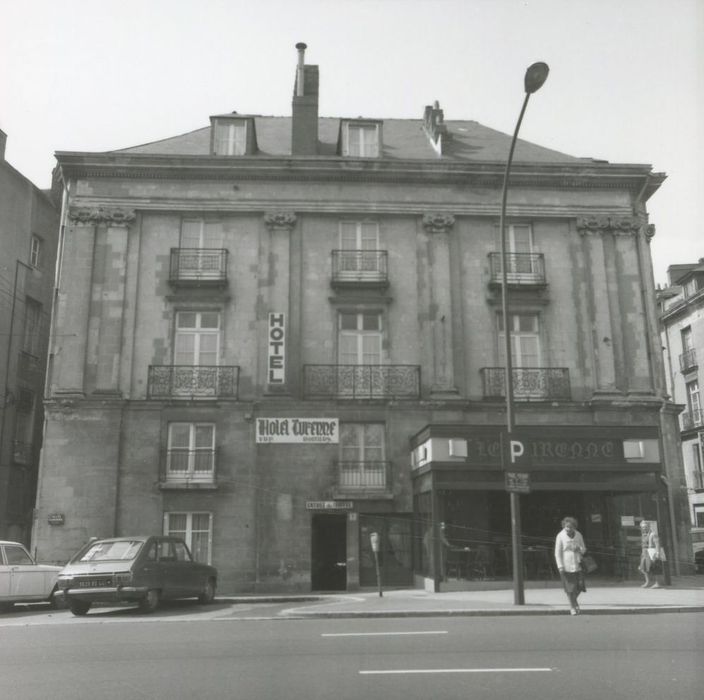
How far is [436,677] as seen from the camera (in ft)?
24.1

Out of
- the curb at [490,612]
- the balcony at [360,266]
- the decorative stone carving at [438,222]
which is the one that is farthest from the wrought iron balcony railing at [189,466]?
the decorative stone carving at [438,222]

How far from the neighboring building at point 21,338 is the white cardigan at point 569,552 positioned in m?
20.7

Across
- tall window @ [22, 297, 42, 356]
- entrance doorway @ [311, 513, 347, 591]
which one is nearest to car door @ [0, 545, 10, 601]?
entrance doorway @ [311, 513, 347, 591]

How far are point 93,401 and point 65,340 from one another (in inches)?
83.3

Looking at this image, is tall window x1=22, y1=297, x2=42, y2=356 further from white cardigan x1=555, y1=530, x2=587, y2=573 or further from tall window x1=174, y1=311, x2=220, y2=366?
white cardigan x1=555, y1=530, x2=587, y2=573

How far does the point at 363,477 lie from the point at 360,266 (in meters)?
6.40

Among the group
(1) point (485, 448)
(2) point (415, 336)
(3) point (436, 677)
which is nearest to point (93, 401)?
(2) point (415, 336)

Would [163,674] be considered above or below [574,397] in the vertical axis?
below

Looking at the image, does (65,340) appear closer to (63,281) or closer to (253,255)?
(63,281)

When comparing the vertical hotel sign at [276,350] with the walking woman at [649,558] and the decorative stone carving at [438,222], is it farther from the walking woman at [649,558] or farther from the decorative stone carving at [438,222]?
the walking woman at [649,558]

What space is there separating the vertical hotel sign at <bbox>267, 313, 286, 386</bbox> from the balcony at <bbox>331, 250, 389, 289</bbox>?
7.21 feet

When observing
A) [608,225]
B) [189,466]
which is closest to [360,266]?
[189,466]

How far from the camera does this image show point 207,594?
17.3 meters

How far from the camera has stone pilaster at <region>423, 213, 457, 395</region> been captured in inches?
888
